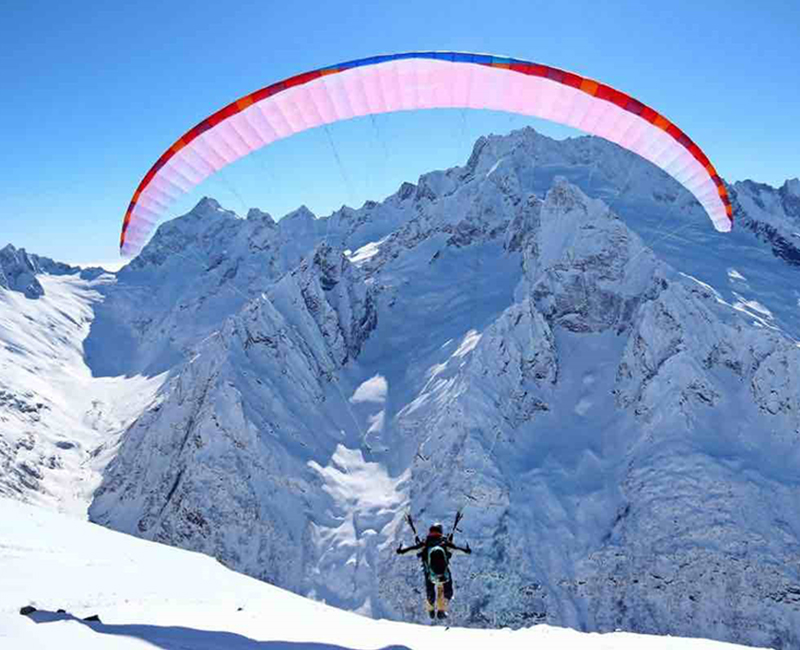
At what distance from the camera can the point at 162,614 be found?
536 inches

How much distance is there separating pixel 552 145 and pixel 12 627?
16318 centimetres

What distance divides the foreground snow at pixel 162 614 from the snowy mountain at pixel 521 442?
4201cm

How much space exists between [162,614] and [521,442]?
6439 cm

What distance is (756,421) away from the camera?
69500 mm

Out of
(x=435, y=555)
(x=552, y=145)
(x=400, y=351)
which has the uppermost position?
(x=552, y=145)

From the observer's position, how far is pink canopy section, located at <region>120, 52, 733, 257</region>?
19984 mm

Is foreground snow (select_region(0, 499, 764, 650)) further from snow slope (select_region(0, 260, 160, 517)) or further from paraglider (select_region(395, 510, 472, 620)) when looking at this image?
snow slope (select_region(0, 260, 160, 517))

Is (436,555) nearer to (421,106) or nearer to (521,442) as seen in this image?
(421,106)

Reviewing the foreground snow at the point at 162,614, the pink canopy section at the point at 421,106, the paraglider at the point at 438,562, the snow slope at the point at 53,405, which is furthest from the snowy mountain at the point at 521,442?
the paraglider at the point at 438,562

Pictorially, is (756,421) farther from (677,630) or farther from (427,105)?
(427,105)

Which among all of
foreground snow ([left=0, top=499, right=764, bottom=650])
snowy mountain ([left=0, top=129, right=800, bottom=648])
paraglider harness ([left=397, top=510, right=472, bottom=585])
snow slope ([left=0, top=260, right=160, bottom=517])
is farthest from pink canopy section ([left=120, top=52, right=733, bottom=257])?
snow slope ([left=0, top=260, right=160, bottom=517])

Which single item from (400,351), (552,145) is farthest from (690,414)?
(552,145)

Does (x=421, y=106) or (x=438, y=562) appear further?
(x=421, y=106)

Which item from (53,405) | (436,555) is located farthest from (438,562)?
(53,405)
